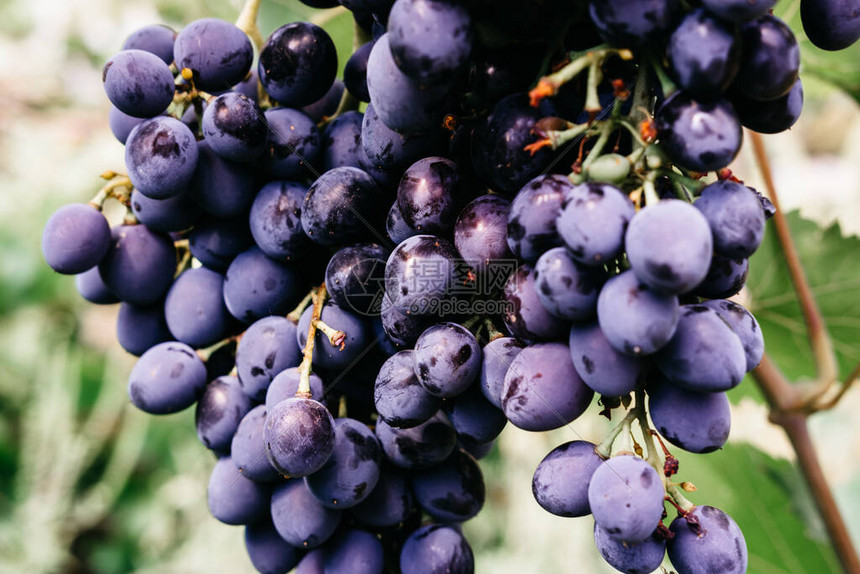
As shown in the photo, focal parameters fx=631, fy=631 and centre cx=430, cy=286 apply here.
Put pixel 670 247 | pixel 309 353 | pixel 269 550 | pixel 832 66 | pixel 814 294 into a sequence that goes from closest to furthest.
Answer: pixel 670 247, pixel 309 353, pixel 269 550, pixel 832 66, pixel 814 294

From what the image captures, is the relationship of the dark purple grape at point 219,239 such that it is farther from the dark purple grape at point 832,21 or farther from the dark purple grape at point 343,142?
the dark purple grape at point 832,21

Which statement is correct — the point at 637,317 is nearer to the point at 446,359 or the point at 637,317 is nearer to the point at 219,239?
the point at 446,359

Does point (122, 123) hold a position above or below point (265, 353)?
above

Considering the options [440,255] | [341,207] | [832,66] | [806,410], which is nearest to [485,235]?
[440,255]

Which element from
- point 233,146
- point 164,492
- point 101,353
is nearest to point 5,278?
point 101,353

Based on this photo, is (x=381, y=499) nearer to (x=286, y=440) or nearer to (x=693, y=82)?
(x=286, y=440)
